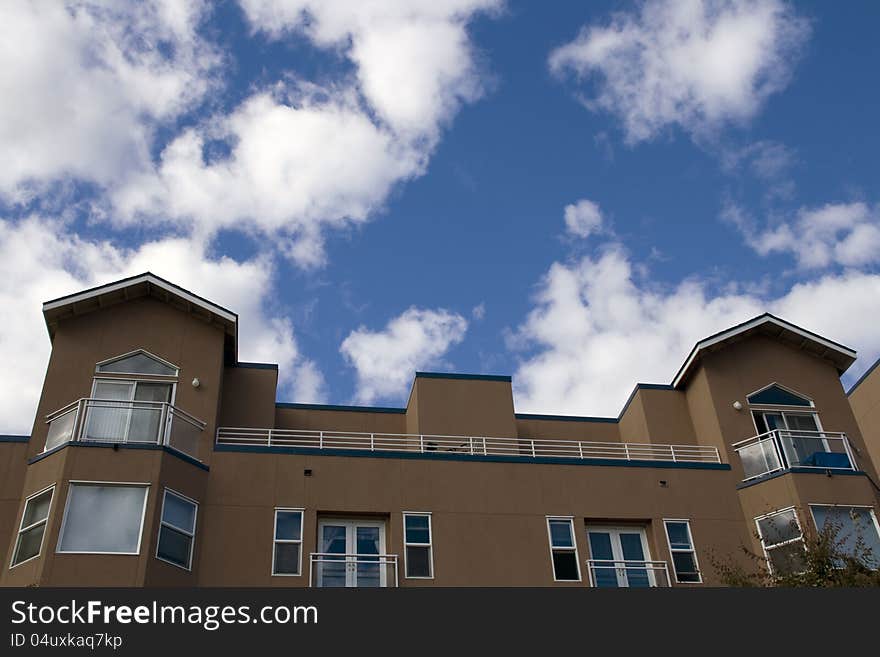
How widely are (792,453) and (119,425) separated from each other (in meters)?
15.7

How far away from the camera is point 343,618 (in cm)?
1226

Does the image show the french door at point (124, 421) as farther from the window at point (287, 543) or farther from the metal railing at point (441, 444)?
the metal railing at point (441, 444)

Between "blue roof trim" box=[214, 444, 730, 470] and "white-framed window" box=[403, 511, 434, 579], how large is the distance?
1507 millimetres

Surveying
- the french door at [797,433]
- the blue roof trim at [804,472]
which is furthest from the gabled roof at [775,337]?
the blue roof trim at [804,472]

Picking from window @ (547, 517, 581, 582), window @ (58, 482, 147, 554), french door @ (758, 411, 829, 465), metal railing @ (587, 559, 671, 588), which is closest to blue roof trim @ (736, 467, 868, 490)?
french door @ (758, 411, 829, 465)

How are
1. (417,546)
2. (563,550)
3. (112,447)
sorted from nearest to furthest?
(112,447), (417,546), (563,550)

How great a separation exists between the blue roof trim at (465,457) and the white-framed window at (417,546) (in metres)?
1.51

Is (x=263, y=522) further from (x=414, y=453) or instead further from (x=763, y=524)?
(x=763, y=524)

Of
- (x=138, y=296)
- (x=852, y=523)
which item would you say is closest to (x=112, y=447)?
(x=138, y=296)

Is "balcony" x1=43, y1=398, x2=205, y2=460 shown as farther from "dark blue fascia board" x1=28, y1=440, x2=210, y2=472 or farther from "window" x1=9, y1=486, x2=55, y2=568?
"window" x1=9, y1=486, x2=55, y2=568

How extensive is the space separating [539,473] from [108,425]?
9819mm

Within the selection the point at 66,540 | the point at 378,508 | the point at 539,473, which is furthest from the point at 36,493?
the point at 539,473

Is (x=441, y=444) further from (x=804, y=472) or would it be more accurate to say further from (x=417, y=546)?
(x=804, y=472)

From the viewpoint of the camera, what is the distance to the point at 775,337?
84.2ft
